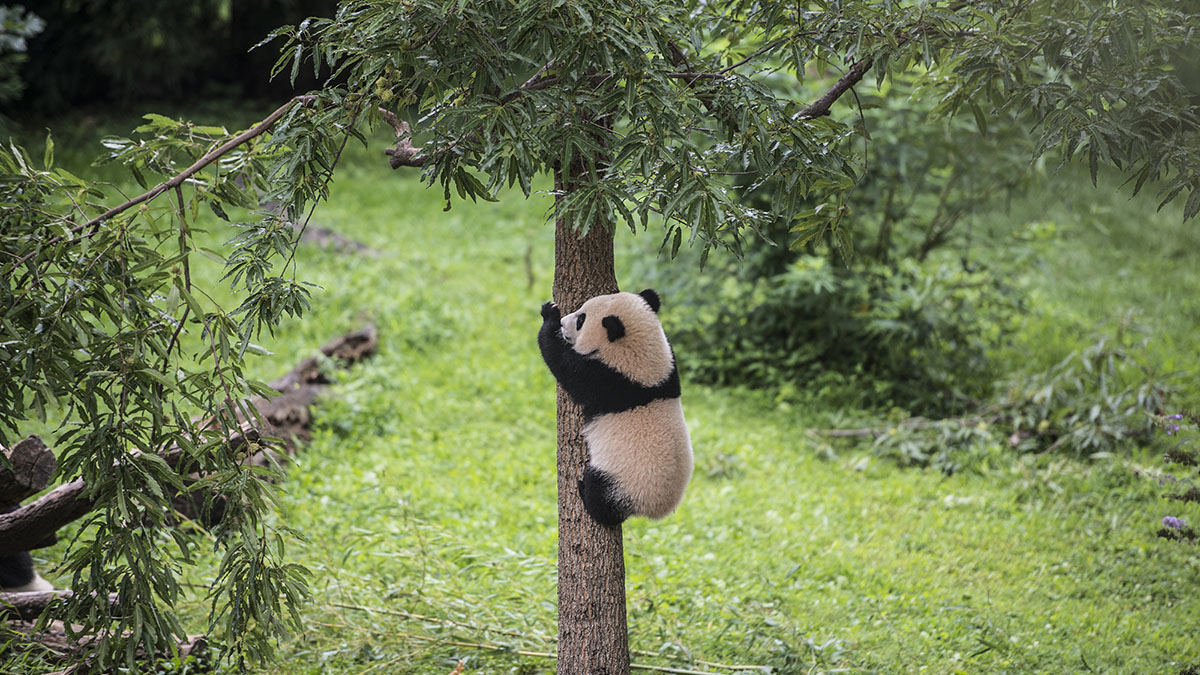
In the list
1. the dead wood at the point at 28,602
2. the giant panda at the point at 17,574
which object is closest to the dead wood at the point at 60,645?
the dead wood at the point at 28,602

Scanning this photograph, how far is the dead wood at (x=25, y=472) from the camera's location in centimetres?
350

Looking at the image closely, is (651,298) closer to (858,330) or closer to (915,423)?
(915,423)

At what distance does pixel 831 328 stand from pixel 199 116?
35.2 ft

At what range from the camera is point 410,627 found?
12.9 feet

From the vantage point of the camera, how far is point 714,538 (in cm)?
507

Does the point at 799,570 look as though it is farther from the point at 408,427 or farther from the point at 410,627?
the point at 408,427

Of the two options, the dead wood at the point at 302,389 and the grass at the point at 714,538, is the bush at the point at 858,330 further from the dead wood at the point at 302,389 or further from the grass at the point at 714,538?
the dead wood at the point at 302,389

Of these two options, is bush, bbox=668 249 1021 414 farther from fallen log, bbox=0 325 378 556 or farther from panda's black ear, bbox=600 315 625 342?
panda's black ear, bbox=600 315 625 342

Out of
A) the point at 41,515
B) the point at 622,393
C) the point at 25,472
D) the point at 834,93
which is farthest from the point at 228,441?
the point at 834,93

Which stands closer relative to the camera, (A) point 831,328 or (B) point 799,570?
(B) point 799,570

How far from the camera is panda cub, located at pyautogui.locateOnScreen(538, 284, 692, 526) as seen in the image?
2.80 m

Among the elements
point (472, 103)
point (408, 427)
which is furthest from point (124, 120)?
point (472, 103)

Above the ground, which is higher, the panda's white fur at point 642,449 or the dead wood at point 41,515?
the panda's white fur at point 642,449

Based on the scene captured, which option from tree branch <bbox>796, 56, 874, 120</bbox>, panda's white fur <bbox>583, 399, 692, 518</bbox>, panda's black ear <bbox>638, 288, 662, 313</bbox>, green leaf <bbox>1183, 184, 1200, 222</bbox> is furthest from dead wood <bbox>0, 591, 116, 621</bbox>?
green leaf <bbox>1183, 184, 1200, 222</bbox>
